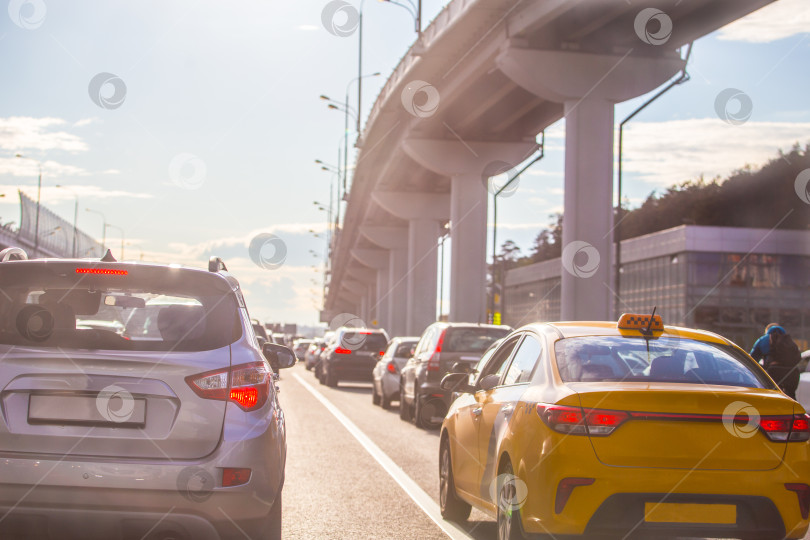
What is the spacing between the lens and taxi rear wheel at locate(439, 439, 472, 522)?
28.1 feet

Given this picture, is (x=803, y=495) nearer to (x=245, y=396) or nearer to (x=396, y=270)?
(x=245, y=396)

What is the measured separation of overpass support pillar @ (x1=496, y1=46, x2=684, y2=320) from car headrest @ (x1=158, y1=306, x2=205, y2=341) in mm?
24391

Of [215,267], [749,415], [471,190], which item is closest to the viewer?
[749,415]

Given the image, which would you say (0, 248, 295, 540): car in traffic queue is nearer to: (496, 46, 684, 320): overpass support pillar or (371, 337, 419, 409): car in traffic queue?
(371, 337, 419, 409): car in traffic queue

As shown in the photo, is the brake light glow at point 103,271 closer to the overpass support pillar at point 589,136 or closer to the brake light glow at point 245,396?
the brake light glow at point 245,396

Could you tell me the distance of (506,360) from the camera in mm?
7812

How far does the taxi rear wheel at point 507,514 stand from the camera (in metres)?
6.28

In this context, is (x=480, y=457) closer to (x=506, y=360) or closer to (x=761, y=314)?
(x=506, y=360)

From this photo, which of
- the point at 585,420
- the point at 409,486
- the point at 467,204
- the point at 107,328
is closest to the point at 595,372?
the point at 585,420

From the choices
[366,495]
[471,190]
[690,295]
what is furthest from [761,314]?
[366,495]

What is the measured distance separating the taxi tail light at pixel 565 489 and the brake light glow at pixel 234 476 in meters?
1.56

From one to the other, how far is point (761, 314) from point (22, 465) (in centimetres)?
6792

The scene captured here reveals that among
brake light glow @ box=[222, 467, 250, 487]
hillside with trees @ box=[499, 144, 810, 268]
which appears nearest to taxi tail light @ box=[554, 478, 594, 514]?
brake light glow @ box=[222, 467, 250, 487]

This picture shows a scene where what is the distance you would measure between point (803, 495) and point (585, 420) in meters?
1.19
